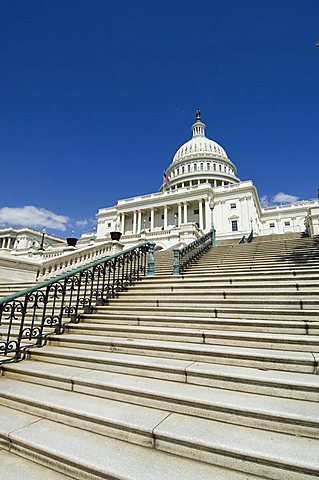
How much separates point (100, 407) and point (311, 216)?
18900 mm

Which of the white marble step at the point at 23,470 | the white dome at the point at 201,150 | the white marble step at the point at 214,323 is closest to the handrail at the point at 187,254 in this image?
the white marble step at the point at 214,323

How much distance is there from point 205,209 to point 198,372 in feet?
177

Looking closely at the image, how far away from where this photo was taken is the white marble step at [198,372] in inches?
125

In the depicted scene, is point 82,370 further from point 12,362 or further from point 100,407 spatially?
point 12,362

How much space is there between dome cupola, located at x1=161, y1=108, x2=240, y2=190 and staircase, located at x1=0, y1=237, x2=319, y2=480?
230ft

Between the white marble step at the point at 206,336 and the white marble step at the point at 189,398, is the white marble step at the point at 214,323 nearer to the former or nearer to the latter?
the white marble step at the point at 206,336

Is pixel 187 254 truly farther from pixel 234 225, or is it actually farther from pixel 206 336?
pixel 234 225

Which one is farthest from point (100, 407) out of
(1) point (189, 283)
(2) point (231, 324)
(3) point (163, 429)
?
(1) point (189, 283)

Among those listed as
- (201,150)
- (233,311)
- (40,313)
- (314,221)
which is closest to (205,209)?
(201,150)

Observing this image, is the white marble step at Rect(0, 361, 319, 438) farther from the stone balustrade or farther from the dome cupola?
the dome cupola

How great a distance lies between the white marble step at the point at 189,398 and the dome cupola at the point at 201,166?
7157cm

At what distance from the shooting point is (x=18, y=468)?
8.13 feet

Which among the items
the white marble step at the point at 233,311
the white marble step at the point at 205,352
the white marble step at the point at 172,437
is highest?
the white marble step at the point at 233,311

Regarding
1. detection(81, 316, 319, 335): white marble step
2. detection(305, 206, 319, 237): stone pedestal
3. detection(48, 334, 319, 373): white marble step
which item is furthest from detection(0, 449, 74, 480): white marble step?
detection(305, 206, 319, 237): stone pedestal
